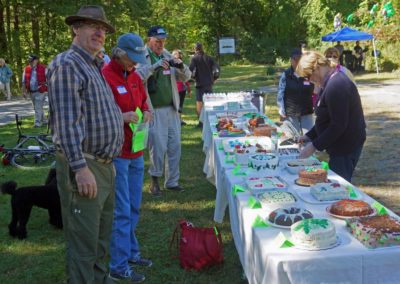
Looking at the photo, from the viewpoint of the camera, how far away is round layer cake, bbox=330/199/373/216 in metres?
2.39

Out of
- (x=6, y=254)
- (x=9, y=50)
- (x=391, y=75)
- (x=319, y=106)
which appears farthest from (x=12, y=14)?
(x=319, y=106)

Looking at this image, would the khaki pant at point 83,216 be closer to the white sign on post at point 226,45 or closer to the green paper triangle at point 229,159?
the green paper triangle at point 229,159

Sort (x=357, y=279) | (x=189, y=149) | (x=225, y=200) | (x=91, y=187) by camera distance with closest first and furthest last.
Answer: (x=357, y=279), (x=91, y=187), (x=225, y=200), (x=189, y=149)

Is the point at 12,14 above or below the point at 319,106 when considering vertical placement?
above

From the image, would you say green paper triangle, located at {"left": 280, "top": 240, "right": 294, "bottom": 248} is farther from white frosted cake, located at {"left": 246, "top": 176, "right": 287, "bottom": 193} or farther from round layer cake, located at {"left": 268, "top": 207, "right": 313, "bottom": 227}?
white frosted cake, located at {"left": 246, "top": 176, "right": 287, "bottom": 193}

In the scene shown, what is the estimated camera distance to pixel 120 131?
259 cm

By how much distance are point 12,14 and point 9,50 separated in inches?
109

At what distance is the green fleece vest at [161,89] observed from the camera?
4.83 metres

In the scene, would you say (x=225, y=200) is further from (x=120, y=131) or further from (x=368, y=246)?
(x=368, y=246)

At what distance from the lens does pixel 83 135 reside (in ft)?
7.72

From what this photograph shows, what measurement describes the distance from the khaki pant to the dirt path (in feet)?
11.1

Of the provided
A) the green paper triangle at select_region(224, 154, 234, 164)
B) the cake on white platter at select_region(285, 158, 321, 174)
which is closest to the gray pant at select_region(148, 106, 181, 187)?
the green paper triangle at select_region(224, 154, 234, 164)

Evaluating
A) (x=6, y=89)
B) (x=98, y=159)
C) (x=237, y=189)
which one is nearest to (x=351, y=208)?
(x=237, y=189)

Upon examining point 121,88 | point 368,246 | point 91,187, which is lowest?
point 368,246
